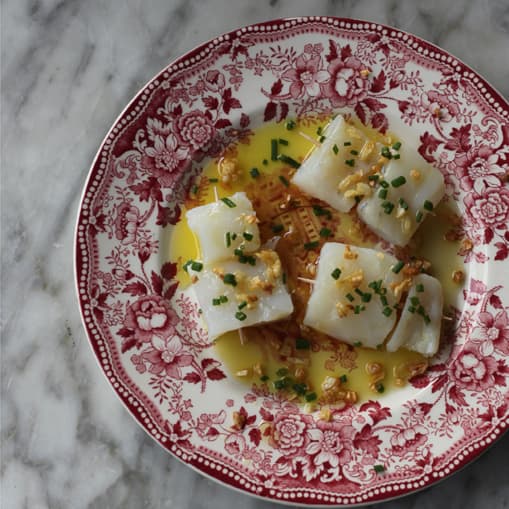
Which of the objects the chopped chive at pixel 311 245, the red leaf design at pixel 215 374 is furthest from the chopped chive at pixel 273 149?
the red leaf design at pixel 215 374

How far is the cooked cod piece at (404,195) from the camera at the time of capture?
2.47m

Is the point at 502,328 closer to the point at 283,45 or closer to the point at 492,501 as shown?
the point at 492,501

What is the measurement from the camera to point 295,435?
Result: 2.40 meters

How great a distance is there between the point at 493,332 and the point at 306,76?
1131 millimetres

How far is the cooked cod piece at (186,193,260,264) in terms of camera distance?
245cm

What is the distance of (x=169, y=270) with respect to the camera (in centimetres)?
252

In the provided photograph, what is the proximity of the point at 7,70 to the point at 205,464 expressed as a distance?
175cm

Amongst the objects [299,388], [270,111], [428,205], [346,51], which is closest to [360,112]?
[346,51]

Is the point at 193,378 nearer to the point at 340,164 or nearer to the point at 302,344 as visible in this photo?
the point at 302,344

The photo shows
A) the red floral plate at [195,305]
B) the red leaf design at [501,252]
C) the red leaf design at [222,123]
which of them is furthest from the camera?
the red leaf design at [222,123]

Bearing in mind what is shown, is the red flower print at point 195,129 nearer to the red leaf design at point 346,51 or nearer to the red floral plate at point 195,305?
the red floral plate at point 195,305

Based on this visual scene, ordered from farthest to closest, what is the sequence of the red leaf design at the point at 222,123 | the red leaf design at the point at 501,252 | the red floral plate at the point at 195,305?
the red leaf design at the point at 222,123, the red leaf design at the point at 501,252, the red floral plate at the point at 195,305

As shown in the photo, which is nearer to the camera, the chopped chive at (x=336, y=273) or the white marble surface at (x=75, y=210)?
the chopped chive at (x=336, y=273)

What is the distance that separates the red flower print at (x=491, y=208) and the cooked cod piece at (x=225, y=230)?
783 mm
